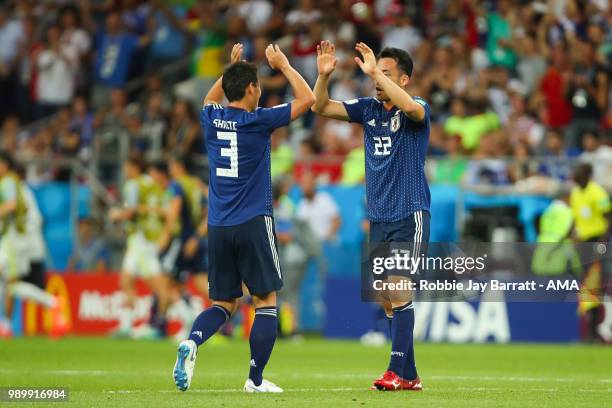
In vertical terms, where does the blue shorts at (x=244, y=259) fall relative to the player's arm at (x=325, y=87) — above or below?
below

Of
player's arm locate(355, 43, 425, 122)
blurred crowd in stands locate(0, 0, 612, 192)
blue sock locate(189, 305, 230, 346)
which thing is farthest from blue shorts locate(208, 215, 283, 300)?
blurred crowd in stands locate(0, 0, 612, 192)

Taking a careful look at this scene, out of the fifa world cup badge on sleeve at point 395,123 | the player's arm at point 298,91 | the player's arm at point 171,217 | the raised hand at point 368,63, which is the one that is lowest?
the player's arm at point 171,217

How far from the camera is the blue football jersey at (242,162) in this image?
10.5m

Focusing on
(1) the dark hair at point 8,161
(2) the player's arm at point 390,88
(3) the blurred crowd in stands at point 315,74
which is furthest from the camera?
(3) the blurred crowd in stands at point 315,74

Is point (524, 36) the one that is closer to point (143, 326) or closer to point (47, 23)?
point (143, 326)

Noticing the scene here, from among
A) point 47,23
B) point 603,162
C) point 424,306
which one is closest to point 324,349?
point 424,306

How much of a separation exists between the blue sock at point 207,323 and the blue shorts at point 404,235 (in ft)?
4.32

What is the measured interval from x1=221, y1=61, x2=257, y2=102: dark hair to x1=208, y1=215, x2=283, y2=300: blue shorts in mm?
998

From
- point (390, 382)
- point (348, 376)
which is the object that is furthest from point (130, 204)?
point (390, 382)

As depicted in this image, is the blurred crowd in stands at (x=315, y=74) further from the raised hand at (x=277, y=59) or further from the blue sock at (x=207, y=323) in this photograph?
the blue sock at (x=207, y=323)

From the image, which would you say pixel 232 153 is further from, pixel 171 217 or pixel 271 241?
pixel 171 217

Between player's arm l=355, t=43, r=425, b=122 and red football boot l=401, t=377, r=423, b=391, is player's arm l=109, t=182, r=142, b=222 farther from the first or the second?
player's arm l=355, t=43, r=425, b=122

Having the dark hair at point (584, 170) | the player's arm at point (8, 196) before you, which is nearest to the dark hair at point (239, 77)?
the dark hair at point (584, 170)

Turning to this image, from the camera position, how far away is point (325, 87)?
1102 centimetres
